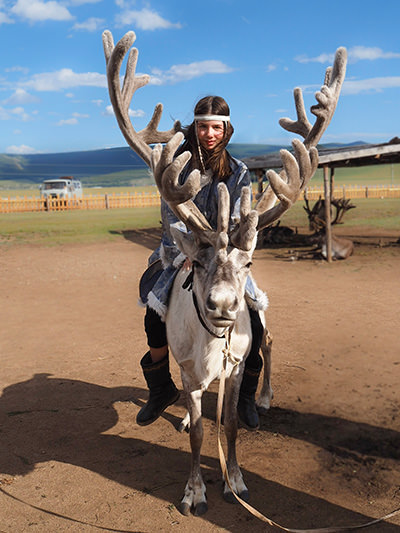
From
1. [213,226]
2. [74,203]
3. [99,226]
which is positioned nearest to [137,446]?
[213,226]

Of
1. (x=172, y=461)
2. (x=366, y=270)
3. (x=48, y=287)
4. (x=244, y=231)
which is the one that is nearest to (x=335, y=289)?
(x=366, y=270)

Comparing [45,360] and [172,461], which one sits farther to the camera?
[45,360]

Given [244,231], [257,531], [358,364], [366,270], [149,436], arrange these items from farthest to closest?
1. [366,270]
2. [358,364]
3. [149,436]
4. [257,531]
5. [244,231]

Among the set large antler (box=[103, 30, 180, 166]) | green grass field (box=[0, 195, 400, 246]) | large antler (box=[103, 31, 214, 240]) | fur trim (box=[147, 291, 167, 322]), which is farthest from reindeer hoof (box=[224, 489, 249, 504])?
green grass field (box=[0, 195, 400, 246])

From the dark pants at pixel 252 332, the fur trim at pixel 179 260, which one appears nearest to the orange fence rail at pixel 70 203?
the dark pants at pixel 252 332

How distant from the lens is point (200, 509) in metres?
3.62

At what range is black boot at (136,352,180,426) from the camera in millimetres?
4574

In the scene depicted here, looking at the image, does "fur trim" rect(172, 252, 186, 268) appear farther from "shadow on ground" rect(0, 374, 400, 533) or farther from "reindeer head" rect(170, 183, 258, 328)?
"shadow on ground" rect(0, 374, 400, 533)

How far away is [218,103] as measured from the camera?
3.91 m

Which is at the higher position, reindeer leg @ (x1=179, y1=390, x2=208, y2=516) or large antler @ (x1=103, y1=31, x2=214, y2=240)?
large antler @ (x1=103, y1=31, x2=214, y2=240)

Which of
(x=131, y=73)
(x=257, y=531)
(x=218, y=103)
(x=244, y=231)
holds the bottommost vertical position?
(x=257, y=531)

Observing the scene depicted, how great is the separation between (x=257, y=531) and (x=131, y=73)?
366 cm

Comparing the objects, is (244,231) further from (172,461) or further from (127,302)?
(127,302)

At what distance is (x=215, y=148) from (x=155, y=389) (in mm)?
2243
